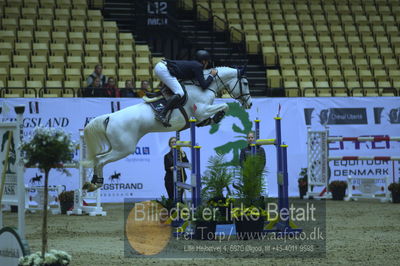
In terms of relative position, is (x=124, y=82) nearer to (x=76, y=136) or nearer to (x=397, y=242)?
(x=76, y=136)

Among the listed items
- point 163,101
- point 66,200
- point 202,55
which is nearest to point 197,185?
point 163,101

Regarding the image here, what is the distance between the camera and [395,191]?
1352 centimetres

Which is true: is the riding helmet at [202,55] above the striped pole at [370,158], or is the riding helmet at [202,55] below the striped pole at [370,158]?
above

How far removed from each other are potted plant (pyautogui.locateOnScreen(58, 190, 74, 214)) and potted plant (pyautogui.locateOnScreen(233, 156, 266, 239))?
15.9ft

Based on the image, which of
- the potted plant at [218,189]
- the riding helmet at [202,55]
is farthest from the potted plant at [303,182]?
the potted plant at [218,189]

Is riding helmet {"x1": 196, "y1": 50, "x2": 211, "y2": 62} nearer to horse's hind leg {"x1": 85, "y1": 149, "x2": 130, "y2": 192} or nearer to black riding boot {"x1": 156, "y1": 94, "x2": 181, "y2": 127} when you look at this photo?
black riding boot {"x1": 156, "y1": 94, "x2": 181, "y2": 127}

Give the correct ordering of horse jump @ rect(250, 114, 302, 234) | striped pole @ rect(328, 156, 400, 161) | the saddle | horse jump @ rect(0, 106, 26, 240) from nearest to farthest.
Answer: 1. horse jump @ rect(0, 106, 26, 240)
2. horse jump @ rect(250, 114, 302, 234)
3. the saddle
4. striped pole @ rect(328, 156, 400, 161)

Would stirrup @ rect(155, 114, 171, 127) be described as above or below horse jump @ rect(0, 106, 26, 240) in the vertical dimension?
above

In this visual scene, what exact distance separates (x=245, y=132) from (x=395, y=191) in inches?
125

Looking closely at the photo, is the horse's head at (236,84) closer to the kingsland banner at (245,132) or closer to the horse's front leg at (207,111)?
the horse's front leg at (207,111)

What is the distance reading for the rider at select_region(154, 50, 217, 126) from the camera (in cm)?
880

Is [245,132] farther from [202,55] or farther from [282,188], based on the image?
[282,188]

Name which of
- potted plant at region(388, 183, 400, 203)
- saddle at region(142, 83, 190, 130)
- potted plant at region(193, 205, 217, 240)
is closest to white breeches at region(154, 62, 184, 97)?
saddle at region(142, 83, 190, 130)

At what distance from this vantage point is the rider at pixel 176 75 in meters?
8.80
